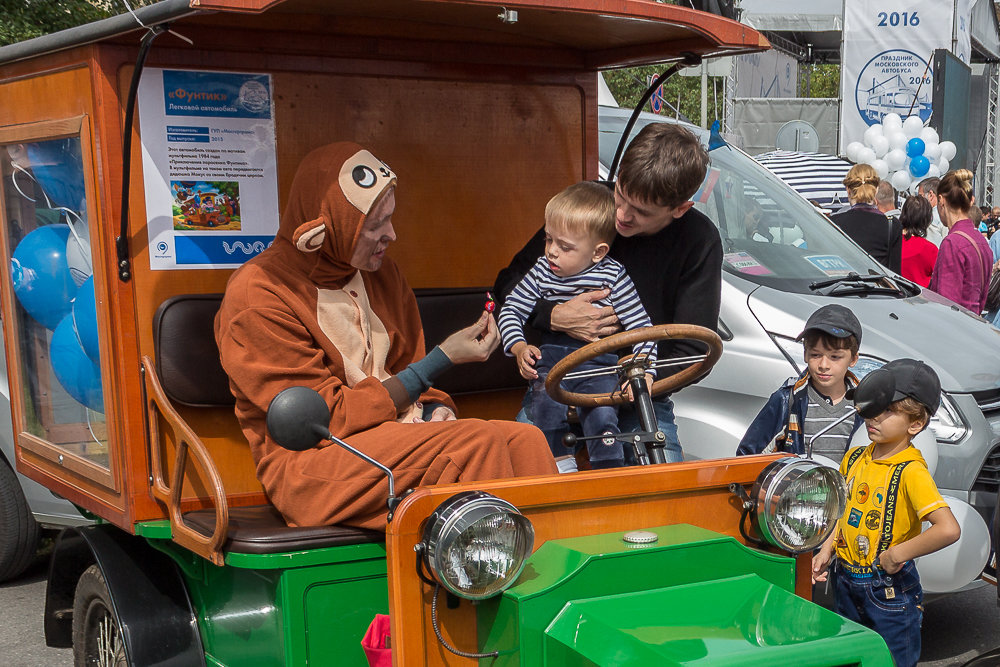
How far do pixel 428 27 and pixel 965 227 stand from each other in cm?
542

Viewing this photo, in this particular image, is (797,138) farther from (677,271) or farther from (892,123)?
(677,271)

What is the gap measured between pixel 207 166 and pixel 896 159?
12.4m

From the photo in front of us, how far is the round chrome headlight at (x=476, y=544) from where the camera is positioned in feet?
7.29

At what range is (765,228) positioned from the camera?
5621 mm

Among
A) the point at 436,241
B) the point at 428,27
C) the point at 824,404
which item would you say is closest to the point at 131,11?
the point at 428,27

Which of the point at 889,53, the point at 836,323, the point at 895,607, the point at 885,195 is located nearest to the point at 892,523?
the point at 895,607

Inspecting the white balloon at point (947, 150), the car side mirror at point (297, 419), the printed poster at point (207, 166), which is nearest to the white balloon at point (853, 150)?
the white balloon at point (947, 150)

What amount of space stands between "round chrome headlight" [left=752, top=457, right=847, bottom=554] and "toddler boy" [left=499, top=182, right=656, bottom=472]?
28.4 inches

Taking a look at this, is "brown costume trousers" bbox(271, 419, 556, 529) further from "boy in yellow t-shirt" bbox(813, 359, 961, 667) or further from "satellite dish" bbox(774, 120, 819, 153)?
"satellite dish" bbox(774, 120, 819, 153)

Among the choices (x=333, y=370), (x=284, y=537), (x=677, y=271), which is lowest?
(x=284, y=537)

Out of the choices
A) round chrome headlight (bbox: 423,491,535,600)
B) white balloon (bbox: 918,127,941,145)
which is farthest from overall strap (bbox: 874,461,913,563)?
white balloon (bbox: 918,127,941,145)

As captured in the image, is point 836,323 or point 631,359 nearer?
point 631,359

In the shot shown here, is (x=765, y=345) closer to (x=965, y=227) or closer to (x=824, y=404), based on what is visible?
(x=824, y=404)

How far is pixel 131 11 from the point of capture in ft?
9.36
